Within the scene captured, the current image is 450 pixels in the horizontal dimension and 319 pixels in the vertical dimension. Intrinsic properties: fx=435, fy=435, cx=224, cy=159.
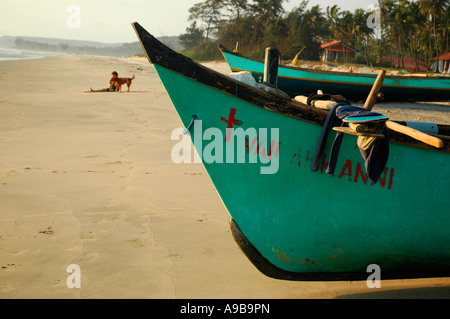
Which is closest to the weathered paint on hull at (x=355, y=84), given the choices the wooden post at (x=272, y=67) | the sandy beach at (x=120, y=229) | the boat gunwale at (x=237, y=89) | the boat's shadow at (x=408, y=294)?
the sandy beach at (x=120, y=229)

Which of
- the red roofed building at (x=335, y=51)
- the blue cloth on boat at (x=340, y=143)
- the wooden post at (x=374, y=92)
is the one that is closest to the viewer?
the blue cloth on boat at (x=340, y=143)

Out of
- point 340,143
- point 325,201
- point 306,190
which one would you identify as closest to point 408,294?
point 325,201

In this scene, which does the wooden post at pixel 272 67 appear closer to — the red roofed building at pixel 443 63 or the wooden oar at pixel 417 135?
the wooden oar at pixel 417 135

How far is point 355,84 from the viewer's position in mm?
12766

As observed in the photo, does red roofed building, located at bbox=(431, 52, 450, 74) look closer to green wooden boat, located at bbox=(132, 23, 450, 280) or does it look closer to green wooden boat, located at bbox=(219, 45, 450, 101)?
green wooden boat, located at bbox=(219, 45, 450, 101)

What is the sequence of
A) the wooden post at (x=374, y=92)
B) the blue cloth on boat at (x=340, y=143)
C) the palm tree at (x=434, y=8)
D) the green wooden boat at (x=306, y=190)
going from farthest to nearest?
the palm tree at (x=434, y=8) < the wooden post at (x=374, y=92) < the green wooden boat at (x=306, y=190) < the blue cloth on boat at (x=340, y=143)

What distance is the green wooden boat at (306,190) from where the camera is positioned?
2652mm

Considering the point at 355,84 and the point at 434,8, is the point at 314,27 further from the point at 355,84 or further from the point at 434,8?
the point at 355,84

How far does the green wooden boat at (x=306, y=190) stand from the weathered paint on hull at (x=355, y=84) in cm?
1045

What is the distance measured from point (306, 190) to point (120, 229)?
5.82 ft

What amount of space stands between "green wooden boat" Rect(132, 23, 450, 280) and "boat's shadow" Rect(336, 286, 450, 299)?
0.46 feet
